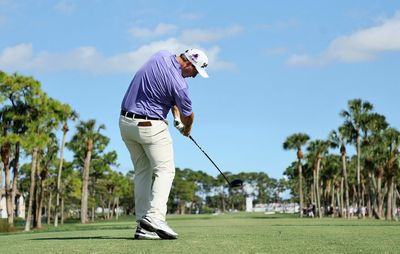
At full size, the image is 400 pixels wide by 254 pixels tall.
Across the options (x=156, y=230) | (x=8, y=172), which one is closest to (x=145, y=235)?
(x=156, y=230)

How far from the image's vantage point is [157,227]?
719 cm

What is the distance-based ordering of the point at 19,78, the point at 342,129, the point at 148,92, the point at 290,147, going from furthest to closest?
the point at 290,147 < the point at 342,129 < the point at 19,78 < the point at 148,92

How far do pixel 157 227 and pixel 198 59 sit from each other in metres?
2.03

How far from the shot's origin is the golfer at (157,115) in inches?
287

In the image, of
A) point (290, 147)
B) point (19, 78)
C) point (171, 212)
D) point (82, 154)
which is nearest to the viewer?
point (19, 78)

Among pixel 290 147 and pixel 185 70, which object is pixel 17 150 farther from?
pixel 290 147

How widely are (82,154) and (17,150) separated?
109ft

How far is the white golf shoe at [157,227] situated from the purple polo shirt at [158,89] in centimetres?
122

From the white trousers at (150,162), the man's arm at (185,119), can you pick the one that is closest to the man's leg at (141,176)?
the white trousers at (150,162)

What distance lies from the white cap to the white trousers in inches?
29.9

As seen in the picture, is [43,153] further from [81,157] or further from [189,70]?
[189,70]

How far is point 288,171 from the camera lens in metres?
144

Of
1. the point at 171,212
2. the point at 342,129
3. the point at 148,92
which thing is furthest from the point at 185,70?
the point at 171,212

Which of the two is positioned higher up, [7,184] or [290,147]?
[290,147]
